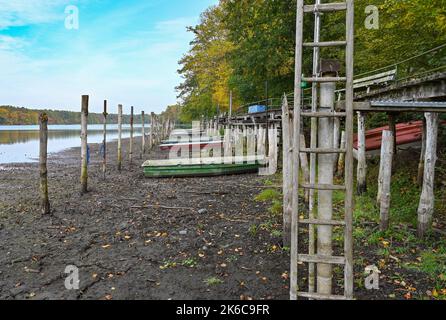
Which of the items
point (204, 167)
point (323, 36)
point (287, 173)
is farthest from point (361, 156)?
point (323, 36)

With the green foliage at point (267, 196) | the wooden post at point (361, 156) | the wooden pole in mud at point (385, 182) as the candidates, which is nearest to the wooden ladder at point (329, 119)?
the wooden pole in mud at point (385, 182)

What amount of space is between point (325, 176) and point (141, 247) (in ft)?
14.4

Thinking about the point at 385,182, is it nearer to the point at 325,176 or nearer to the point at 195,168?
the point at 325,176

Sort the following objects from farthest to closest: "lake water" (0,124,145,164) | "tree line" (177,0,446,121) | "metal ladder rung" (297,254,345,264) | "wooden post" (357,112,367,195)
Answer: "lake water" (0,124,145,164), "tree line" (177,0,446,121), "wooden post" (357,112,367,195), "metal ladder rung" (297,254,345,264)

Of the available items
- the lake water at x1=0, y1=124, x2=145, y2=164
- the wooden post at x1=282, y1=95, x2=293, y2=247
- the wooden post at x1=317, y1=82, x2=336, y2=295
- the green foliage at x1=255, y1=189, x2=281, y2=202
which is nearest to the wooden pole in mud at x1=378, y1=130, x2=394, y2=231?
the wooden post at x1=282, y1=95, x2=293, y2=247

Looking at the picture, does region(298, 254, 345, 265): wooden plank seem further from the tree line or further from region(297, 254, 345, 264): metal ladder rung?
the tree line

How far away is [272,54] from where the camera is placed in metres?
17.2

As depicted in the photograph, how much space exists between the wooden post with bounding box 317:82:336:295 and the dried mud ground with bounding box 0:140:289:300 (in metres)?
1.03

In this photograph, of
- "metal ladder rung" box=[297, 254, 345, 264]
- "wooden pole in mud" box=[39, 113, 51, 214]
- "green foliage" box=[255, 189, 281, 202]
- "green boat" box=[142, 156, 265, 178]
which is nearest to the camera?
"metal ladder rung" box=[297, 254, 345, 264]

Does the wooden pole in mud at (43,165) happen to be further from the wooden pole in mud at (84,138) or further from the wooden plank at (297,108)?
the wooden plank at (297,108)

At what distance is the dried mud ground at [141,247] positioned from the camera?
5.36 meters

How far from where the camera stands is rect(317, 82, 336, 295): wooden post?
12.9 feet

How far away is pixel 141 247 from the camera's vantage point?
7.02 metres
